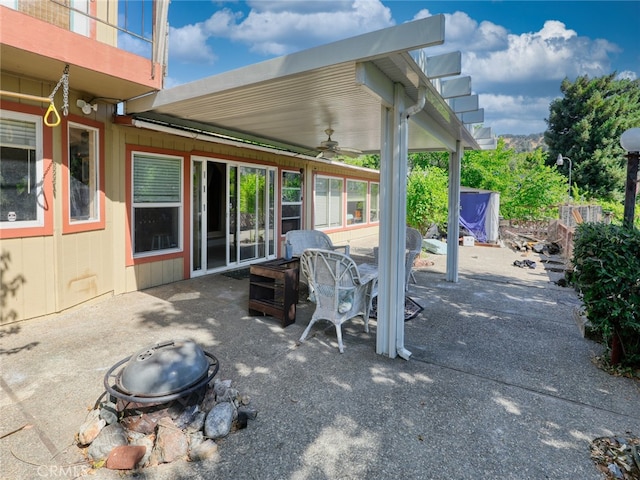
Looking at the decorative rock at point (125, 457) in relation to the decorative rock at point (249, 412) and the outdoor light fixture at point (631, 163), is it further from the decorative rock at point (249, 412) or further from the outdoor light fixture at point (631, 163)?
the outdoor light fixture at point (631, 163)

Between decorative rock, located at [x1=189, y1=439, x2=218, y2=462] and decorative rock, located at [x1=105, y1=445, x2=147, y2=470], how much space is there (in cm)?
27

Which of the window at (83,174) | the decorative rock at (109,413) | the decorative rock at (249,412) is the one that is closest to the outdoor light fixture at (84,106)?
the window at (83,174)

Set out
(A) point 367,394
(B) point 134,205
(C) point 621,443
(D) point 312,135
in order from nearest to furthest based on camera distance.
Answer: (C) point 621,443 < (A) point 367,394 < (B) point 134,205 < (D) point 312,135

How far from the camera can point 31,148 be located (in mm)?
→ 3959

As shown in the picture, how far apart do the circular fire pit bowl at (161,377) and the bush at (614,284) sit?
328cm

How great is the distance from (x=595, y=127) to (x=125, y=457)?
99.9ft

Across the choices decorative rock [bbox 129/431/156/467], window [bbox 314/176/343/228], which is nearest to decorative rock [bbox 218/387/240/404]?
decorative rock [bbox 129/431/156/467]

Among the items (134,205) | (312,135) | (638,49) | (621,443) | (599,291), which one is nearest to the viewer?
(621,443)

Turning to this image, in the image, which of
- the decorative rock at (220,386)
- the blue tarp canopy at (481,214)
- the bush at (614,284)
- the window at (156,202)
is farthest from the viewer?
the blue tarp canopy at (481,214)

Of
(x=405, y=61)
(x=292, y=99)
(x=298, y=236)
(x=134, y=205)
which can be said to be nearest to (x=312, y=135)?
(x=298, y=236)

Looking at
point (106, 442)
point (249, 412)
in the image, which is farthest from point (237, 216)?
point (106, 442)

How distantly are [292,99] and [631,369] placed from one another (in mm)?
4129

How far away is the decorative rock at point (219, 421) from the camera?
2.17 m

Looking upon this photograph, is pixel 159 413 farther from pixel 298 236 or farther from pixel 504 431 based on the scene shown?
pixel 298 236
